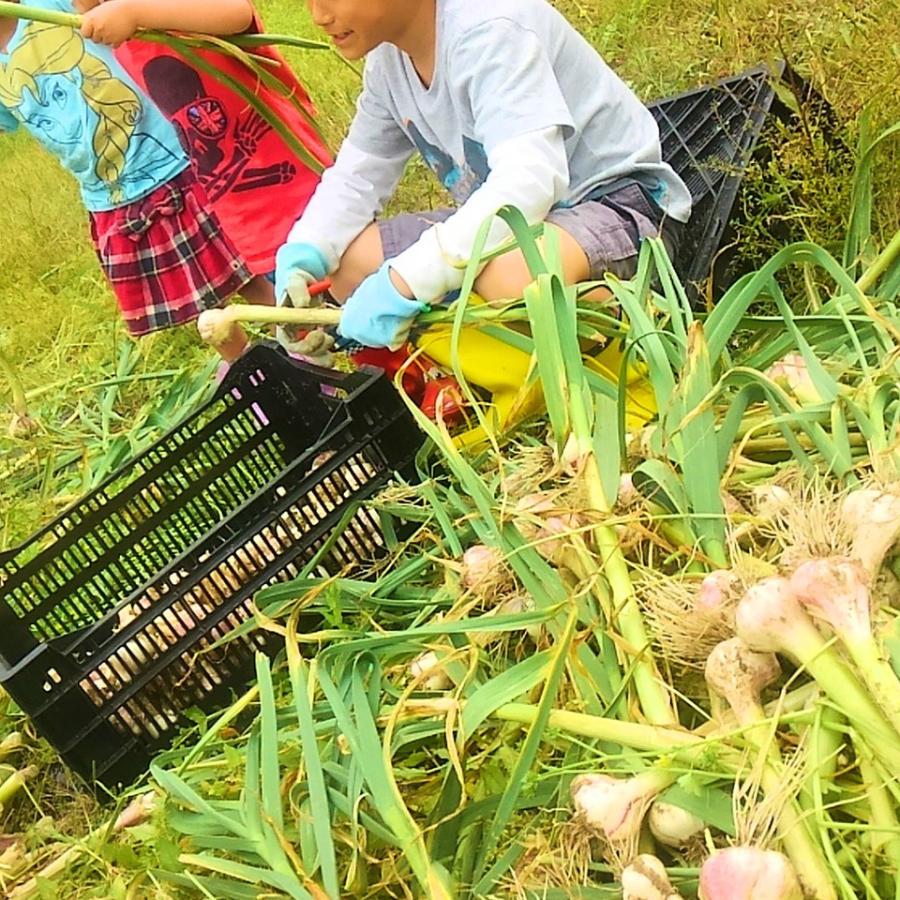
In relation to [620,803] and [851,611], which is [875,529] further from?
[620,803]

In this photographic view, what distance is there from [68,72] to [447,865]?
1539 millimetres

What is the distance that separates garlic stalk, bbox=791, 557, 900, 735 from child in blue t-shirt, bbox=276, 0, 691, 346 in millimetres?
667

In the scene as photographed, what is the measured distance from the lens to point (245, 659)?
1255mm

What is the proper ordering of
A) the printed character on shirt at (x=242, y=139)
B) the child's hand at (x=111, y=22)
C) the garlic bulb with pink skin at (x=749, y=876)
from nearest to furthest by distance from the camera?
the garlic bulb with pink skin at (x=749, y=876), the child's hand at (x=111, y=22), the printed character on shirt at (x=242, y=139)

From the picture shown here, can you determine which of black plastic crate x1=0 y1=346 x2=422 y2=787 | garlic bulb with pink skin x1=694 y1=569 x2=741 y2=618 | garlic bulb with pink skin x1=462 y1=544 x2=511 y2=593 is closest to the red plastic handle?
black plastic crate x1=0 y1=346 x2=422 y2=787

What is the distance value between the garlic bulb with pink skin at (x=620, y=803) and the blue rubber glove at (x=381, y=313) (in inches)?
28.2

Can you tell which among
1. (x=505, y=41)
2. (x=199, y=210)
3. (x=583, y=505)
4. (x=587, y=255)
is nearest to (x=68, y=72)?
(x=199, y=210)

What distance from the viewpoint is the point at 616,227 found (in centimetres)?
139

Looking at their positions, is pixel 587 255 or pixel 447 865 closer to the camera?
pixel 447 865

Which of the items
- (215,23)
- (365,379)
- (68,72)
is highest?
(68,72)

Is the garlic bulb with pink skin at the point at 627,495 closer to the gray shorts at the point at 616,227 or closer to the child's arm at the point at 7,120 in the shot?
the gray shorts at the point at 616,227

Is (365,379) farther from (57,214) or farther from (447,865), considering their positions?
(57,214)

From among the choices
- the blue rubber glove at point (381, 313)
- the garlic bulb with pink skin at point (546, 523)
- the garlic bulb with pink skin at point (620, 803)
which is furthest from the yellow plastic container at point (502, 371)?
the garlic bulb with pink skin at point (620, 803)

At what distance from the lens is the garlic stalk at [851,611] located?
0.62 m
